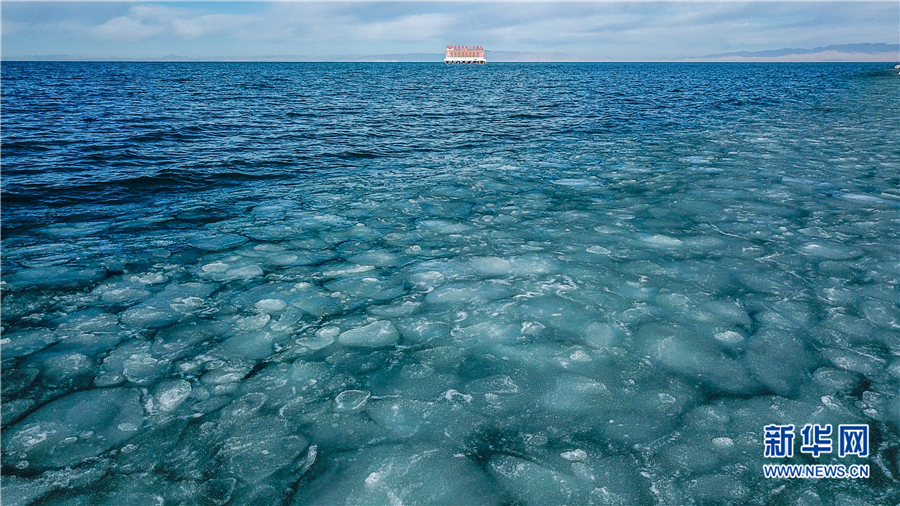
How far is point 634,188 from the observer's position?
328 inches

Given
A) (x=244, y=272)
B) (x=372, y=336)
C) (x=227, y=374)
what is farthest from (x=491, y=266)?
(x=227, y=374)

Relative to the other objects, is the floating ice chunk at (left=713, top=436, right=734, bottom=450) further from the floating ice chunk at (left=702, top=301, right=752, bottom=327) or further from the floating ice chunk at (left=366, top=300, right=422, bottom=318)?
the floating ice chunk at (left=366, top=300, right=422, bottom=318)

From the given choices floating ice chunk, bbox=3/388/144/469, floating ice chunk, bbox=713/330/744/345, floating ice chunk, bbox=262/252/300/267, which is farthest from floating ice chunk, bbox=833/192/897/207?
floating ice chunk, bbox=3/388/144/469

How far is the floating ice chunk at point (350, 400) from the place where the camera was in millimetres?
3100

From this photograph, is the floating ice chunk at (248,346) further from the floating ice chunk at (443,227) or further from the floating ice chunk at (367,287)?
the floating ice chunk at (443,227)

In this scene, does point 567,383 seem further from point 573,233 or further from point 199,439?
point 573,233

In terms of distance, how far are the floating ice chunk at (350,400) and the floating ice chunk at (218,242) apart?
3.56 m

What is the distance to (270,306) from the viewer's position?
4398 mm

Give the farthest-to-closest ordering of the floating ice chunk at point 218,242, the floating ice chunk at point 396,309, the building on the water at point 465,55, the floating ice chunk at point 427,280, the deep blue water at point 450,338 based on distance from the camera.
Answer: the building on the water at point 465,55, the floating ice chunk at point 218,242, the floating ice chunk at point 427,280, the floating ice chunk at point 396,309, the deep blue water at point 450,338

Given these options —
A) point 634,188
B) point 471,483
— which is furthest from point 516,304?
point 634,188

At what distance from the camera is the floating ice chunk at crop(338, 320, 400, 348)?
12.5 ft

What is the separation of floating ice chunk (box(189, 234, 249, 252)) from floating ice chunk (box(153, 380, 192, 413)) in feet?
9.36

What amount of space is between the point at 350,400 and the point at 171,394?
4.23 feet

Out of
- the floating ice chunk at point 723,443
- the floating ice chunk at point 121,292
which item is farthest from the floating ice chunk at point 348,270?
the floating ice chunk at point 723,443
